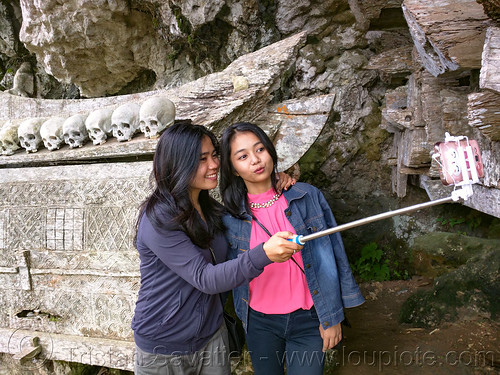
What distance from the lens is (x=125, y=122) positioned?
9.84 ft

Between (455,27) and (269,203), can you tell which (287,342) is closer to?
(269,203)

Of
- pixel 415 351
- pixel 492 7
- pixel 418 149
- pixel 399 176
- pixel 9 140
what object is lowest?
pixel 415 351

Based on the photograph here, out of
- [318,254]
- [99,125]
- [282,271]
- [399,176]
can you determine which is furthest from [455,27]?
[399,176]

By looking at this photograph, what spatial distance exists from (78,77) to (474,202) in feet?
23.0

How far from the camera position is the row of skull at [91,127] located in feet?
9.36

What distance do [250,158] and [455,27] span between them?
1.18 meters

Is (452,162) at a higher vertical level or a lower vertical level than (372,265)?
higher

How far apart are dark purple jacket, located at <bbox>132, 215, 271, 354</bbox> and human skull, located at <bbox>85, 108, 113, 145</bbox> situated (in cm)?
171

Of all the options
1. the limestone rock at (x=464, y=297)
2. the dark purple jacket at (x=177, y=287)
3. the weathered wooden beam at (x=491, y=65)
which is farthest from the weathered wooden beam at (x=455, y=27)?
the limestone rock at (x=464, y=297)

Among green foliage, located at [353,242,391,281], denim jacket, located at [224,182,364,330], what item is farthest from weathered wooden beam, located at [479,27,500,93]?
green foliage, located at [353,242,391,281]

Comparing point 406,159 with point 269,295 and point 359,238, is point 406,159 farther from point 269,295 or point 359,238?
Result: point 269,295

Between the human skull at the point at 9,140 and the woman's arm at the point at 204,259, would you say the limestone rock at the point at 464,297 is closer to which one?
the woman's arm at the point at 204,259

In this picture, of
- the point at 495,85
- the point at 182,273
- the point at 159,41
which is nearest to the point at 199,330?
the point at 182,273

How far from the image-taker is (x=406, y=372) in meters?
3.07
